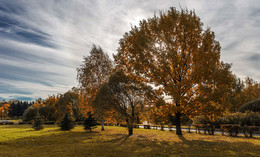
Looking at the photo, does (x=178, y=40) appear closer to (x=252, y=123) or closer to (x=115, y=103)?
(x=115, y=103)

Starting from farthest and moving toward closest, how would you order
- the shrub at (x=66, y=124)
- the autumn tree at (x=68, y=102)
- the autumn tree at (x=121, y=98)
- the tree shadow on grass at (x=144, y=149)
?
the autumn tree at (x=68, y=102) < the shrub at (x=66, y=124) < the autumn tree at (x=121, y=98) < the tree shadow on grass at (x=144, y=149)

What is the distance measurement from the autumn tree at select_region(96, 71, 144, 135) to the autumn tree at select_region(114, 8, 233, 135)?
3013 millimetres

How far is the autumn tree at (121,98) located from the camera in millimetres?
18281

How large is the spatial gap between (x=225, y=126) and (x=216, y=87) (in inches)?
324

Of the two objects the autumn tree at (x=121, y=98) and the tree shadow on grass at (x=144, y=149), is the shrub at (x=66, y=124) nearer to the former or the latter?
the autumn tree at (x=121, y=98)

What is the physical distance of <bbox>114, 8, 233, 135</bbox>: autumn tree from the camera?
518 inches

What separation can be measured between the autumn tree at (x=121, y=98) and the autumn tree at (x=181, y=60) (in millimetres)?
3013

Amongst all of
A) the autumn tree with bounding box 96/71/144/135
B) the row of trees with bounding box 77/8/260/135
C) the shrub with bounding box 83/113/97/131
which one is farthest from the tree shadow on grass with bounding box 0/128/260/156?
the shrub with bounding box 83/113/97/131

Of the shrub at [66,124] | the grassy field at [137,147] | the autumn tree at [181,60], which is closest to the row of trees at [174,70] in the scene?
the autumn tree at [181,60]

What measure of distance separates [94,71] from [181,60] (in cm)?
1771

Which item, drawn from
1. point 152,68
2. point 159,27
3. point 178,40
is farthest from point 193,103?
point 159,27

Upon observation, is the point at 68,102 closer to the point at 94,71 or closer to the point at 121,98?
the point at 94,71

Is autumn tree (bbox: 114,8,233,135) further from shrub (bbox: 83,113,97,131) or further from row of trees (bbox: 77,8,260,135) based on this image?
shrub (bbox: 83,113,97,131)

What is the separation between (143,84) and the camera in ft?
51.2
